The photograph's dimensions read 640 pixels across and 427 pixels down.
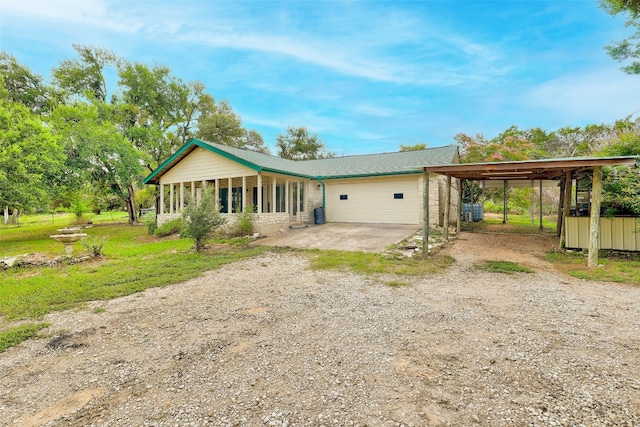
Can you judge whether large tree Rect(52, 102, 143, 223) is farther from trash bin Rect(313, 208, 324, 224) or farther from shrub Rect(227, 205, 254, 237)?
trash bin Rect(313, 208, 324, 224)

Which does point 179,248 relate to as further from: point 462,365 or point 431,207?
point 431,207

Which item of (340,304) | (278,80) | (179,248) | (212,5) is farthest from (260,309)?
(278,80)

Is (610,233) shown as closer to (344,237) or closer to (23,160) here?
(344,237)

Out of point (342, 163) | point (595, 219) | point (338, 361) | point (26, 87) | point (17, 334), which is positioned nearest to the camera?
point (338, 361)

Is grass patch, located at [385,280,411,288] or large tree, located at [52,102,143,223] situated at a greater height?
large tree, located at [52,102,143,223]

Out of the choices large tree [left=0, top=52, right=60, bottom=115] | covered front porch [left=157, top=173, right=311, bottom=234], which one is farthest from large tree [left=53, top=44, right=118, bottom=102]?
covered front porch [left=157, top=173, right=311, bottom=234]

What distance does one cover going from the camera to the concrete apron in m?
9.50

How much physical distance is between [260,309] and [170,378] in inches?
69.2

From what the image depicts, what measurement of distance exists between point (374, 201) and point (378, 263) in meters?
7.72

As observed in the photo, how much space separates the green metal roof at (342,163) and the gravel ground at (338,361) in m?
8.26

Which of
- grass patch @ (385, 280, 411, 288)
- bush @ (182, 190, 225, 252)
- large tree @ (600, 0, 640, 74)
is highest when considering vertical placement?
large tree @ (600, 0, 640, 74)

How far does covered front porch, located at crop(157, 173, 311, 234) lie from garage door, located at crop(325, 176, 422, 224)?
163 cm

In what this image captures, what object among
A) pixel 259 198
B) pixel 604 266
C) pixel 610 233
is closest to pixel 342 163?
pixel 259 198

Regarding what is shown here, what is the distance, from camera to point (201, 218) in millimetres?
8547
